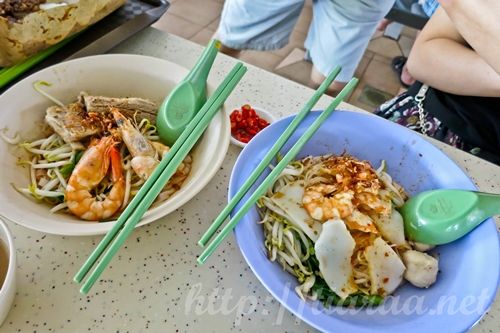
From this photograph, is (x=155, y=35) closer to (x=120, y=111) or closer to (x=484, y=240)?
(x=120, y=111)

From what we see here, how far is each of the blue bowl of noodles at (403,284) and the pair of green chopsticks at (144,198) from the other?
9 cm

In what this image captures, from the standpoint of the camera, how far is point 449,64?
3.39 feet

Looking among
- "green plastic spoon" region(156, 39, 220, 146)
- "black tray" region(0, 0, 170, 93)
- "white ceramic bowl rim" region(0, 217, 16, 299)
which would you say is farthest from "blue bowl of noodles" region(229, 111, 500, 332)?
"black tray" region(0, 0, 170, 93)

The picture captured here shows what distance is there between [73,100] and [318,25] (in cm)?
120

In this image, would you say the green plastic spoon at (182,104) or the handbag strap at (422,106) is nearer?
the green plastic spoon at (182,104)

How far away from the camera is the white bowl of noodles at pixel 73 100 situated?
626 millimetres

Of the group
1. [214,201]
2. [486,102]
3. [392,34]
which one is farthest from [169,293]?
[392,34]

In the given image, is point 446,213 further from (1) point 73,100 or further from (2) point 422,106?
(1) point 73,100

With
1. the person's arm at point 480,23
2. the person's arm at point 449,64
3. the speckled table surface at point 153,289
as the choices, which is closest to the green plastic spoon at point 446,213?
the speckled table surface at point 153,289

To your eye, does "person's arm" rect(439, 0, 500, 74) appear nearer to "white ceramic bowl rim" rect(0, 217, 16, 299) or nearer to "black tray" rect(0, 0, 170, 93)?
"black tray" rect(0, 0, 170, 93)

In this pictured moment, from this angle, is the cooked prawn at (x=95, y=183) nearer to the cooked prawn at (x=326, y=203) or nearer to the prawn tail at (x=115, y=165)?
the prawn tail at (x=115, y=165)

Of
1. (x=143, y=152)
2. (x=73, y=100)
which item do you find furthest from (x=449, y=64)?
(x=73, y=100)

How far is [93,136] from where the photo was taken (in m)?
0.81

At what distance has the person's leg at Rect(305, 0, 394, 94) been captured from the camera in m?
1.58
